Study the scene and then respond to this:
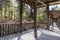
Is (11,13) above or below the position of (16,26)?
above

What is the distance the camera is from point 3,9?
45.7 feet

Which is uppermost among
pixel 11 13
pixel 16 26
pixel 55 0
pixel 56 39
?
pixel 55 0

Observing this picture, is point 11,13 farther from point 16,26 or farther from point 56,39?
point 56,39

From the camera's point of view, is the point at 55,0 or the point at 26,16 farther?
the point at 26,16

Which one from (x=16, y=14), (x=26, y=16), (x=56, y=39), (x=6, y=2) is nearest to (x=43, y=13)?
(x=26, y=16)

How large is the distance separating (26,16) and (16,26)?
726cm

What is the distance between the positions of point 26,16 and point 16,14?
1434 millimetres

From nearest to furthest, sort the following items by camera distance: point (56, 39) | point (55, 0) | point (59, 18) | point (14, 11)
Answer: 1. point (56, 39)
2. point (55, 0)
3. point (59, 18)
4. point (14, 11)

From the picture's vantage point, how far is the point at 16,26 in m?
8.07

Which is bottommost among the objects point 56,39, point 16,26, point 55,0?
point 56,39

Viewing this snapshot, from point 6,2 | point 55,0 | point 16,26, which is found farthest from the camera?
point 6,2

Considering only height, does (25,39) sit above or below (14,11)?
below

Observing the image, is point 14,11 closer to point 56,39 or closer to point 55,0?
point 55,0

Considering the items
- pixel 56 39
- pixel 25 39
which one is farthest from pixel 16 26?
pixel 56 39
